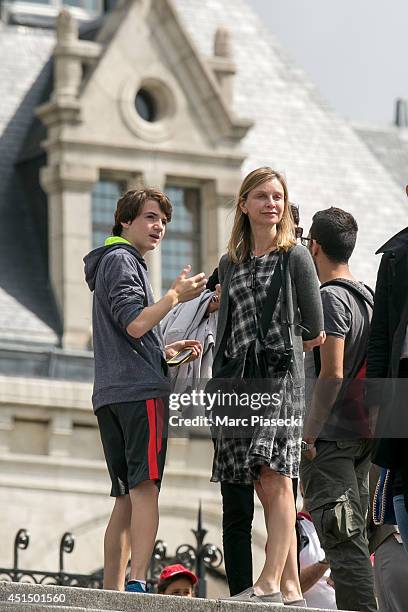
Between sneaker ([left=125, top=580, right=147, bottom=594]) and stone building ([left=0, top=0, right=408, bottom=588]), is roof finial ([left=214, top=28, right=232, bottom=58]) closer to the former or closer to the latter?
stone building ([left=0, top=0, right=408, bottom=588])

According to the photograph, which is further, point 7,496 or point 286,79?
point 286,79

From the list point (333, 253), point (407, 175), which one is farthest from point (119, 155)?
point (333, 253)

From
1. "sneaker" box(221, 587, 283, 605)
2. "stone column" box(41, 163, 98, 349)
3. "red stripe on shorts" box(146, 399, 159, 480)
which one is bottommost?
"sneaker" box(221, 587, 283, 605)

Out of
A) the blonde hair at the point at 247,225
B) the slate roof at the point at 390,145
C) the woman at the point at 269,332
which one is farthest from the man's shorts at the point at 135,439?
the slate roof at the point at 390,145

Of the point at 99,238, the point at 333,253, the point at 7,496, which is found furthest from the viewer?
the point at 99,238

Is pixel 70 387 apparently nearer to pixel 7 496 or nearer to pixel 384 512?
pixel 7 496

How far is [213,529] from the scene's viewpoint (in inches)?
979

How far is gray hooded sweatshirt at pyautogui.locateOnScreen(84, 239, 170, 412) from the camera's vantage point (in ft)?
42.2

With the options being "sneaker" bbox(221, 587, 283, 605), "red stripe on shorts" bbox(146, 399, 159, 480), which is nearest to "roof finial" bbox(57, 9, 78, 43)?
"red stripe on shorts" bbox(146, 399, 159, 480)

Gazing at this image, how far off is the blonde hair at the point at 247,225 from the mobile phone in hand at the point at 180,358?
671mm

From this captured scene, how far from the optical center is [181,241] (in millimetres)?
26531

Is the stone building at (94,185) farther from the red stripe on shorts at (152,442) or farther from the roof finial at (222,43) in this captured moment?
the red stripe on shorts at (152,442)

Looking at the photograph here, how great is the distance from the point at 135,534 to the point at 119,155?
549 inches

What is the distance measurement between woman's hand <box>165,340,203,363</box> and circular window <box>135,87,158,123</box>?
44.8ft
